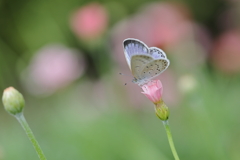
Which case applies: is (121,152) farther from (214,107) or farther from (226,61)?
(226,61)

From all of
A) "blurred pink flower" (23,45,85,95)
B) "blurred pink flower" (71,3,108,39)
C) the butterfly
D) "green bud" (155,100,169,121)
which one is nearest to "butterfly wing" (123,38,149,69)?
the butterfly

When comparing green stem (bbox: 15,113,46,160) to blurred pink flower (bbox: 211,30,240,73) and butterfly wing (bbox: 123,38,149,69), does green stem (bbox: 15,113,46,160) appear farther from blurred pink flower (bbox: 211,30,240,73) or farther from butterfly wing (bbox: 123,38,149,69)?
blurred pink flower (bbox: 211,30,240,73)

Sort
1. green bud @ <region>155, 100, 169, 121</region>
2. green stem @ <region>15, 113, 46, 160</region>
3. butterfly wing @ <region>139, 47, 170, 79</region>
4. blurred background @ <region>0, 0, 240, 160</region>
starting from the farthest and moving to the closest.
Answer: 1. blurred background @ <region>0, 0, 240, 160</region>
2. butterfly wing @ <region>139, 47, 170, 79</region>
3. green bud @ <region>155, 100, 169, 121</region>
4. green stem @ <region>15, 113, 46, 160</region>

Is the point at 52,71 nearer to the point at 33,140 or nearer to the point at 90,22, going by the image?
the point at 90,22

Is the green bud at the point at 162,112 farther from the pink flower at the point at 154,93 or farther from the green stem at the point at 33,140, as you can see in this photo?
the green stem at the point at 33,140

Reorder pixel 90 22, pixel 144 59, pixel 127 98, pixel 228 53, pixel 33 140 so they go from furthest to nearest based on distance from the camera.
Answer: pixel 228 53 < pixel 127 98 < pixel 90 22 < pixel 144 59 < pixel 33 140

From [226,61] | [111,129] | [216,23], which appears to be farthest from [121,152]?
[216,23]

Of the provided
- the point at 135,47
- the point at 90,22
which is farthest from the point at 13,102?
the point at 90,22
